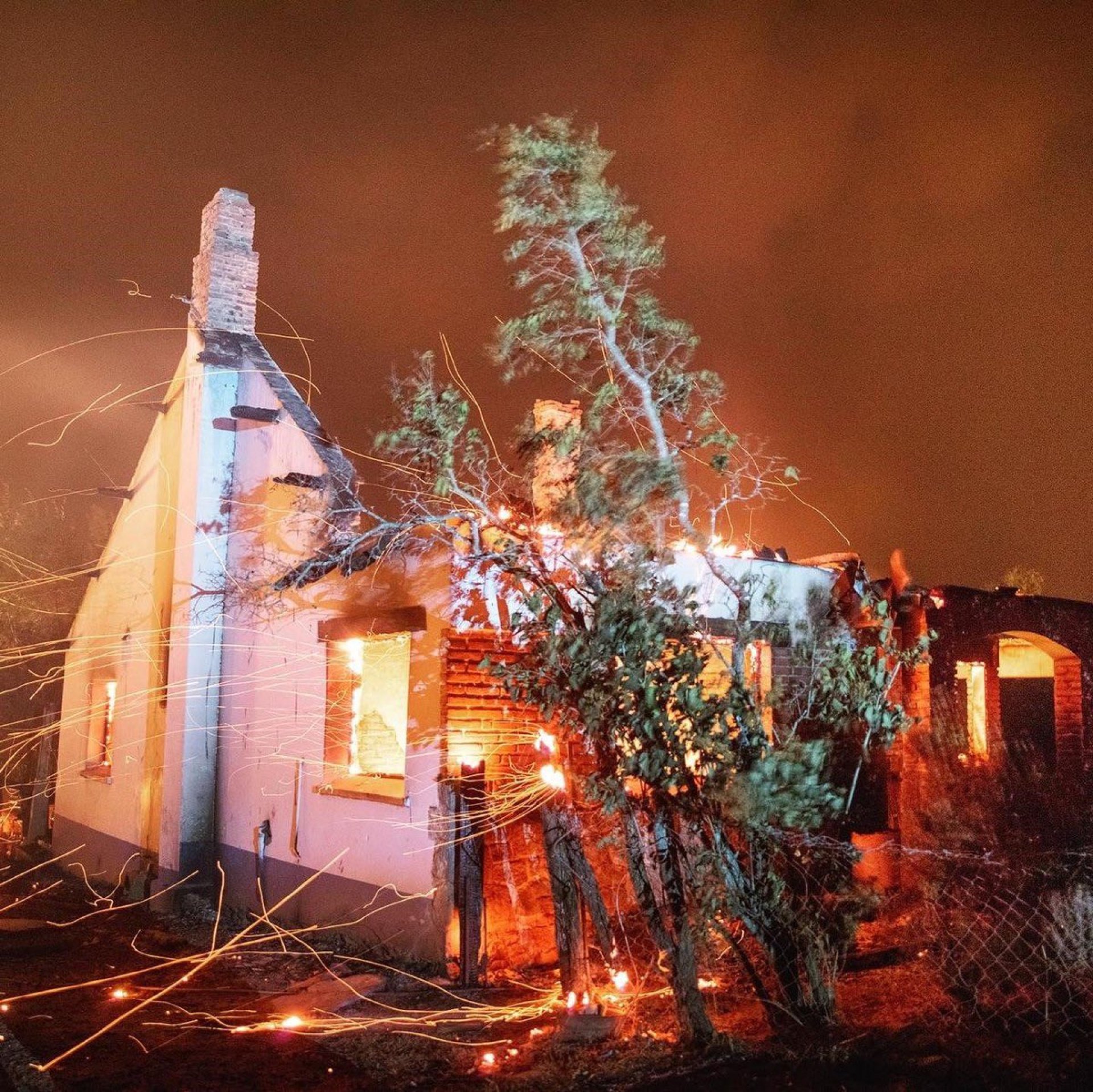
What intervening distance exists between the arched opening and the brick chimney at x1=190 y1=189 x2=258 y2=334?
10882mm

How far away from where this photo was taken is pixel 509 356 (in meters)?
8.30

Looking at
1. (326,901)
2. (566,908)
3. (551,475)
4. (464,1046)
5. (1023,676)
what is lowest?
(464,1046)

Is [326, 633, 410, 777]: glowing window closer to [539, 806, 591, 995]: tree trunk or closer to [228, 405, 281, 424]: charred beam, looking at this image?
[228, 405, 281, 424]: charred beam

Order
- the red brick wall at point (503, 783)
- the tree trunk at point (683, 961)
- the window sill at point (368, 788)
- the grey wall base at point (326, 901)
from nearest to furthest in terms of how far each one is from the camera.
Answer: the tree trunk at point (683, 961) → the red brick wall at point (503, 783) → the grey wall base at point (326, 901) → the window sill at point (368, 788)

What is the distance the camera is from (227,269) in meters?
14.4

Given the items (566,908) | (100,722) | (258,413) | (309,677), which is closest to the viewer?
(566,908)

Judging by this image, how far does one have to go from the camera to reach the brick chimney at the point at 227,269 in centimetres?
1421

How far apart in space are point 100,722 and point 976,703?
13609 mm

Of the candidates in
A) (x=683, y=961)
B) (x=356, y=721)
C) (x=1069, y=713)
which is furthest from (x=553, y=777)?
(x=1069, y=713)

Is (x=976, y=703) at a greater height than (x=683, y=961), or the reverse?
(x=976, y=703)

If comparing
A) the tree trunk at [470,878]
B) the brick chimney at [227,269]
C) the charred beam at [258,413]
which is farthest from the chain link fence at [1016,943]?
the brick chimney at [227,269]

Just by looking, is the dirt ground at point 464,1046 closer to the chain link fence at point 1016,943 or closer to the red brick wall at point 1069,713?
the chain link fence at point 1016,943

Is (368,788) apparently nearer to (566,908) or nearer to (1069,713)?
(566,908)

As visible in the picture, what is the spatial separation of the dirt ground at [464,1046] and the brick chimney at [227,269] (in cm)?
832
